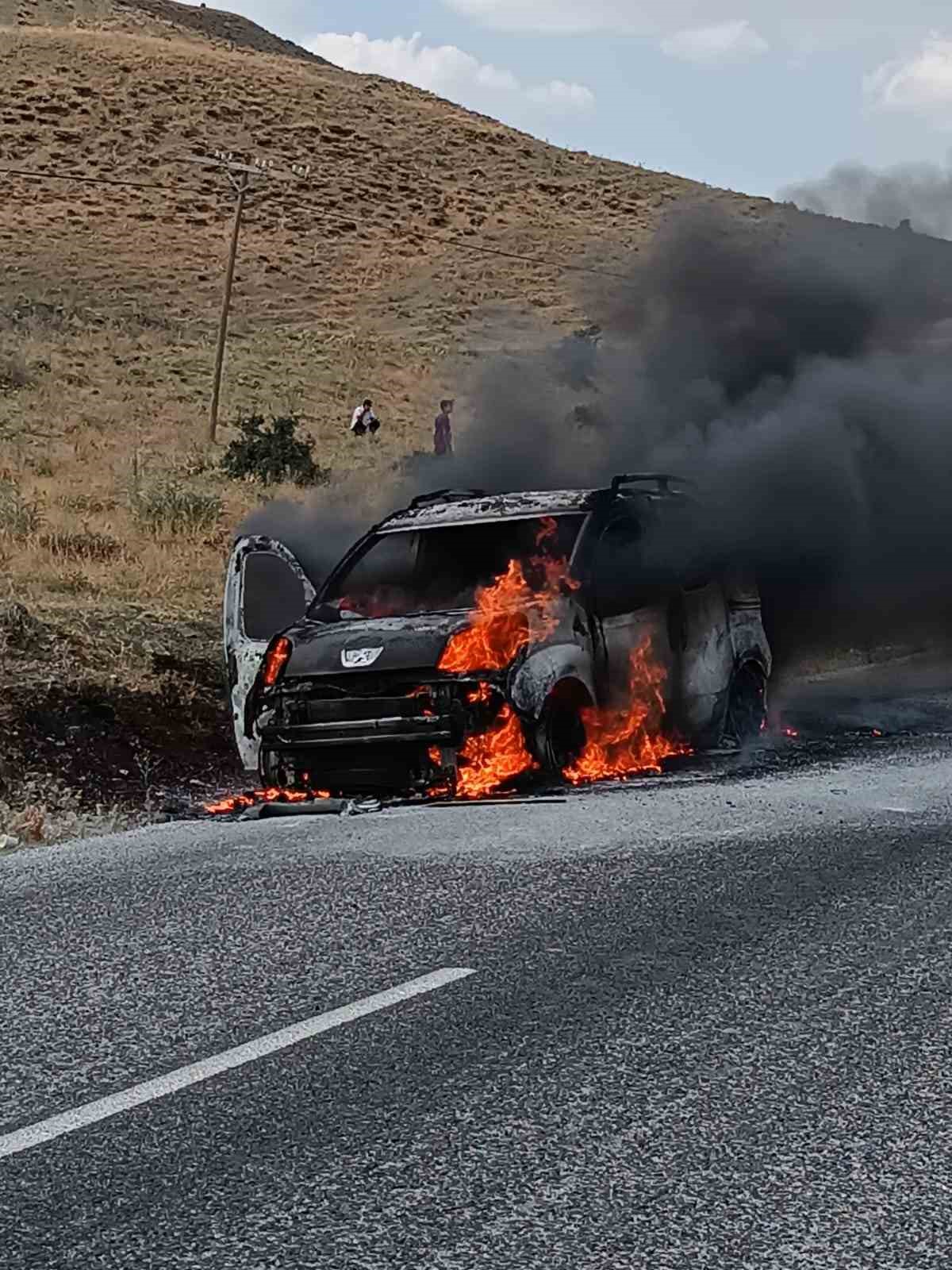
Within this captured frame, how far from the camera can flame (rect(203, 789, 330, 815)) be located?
9.54m

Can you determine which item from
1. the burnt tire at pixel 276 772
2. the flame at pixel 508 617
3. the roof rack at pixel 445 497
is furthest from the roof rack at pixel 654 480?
the burnt tire at pixel 276 772

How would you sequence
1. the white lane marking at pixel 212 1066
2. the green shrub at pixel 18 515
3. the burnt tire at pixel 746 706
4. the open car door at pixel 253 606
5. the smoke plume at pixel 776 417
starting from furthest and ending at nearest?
the green shrub at pixel 18 515, the smoke plume at pixel 776 417, the burnt tire at pixel 746 706, the open car door at pixel 253 606, the white lane marking at pixel 212 1066

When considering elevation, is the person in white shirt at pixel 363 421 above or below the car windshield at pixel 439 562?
above

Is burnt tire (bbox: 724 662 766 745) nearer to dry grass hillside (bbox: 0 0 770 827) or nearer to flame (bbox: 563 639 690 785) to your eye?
flame (bbox: 563 639 690 785)

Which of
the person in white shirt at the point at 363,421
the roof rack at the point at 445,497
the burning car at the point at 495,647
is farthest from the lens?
the person in white shirt at the point at 363,421

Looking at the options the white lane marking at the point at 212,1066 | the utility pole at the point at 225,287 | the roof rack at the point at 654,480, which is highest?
the utility pole at the point at 225,287

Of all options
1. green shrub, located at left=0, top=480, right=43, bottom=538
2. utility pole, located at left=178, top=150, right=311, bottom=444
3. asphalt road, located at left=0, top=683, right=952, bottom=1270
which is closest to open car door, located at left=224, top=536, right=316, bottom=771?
asphalt road, located at left=0, top=683, right=952, bottom=1270

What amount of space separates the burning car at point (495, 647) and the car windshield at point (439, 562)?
0.04 feet

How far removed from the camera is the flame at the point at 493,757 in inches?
364

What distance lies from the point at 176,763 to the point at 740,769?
14.5 feet

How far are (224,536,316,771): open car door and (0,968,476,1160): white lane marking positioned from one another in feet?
15.0

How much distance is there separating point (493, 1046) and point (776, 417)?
9.11 m

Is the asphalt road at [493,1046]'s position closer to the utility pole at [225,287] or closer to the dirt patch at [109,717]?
the dirt patch at [109,717]

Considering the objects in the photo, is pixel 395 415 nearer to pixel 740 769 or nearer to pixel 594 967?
pixel 740 769
